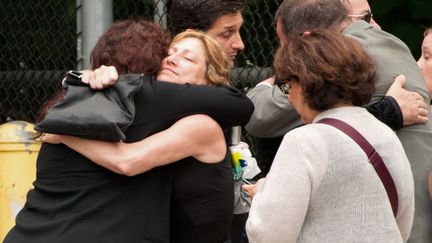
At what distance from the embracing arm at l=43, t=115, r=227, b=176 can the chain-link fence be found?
2.16 meters

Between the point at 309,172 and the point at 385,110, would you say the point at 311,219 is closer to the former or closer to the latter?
the point at 309,172

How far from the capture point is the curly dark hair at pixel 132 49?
326cm

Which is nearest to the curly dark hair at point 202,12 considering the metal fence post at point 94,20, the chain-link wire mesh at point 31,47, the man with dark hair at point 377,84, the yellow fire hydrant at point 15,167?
the man with dark hair at point 377,84

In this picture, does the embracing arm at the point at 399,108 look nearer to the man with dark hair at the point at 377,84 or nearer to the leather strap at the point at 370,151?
the man with dark hair at the point at 377,84

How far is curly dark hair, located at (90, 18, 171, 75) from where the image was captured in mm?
3258

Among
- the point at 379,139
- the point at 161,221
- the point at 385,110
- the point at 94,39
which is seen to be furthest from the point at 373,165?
the point at 94,39

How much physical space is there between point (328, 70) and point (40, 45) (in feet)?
12.0

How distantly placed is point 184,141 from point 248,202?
2.09ft

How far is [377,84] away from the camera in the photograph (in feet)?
11.2

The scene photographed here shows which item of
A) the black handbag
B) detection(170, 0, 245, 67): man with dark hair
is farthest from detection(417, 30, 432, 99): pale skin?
the black handbag

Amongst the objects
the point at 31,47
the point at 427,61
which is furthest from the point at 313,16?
the point at 31,47

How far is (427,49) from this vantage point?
12.3ft

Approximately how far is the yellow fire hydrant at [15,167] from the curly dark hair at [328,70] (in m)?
1.91

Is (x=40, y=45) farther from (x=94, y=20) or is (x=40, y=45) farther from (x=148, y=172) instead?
(x=148, y=172)
